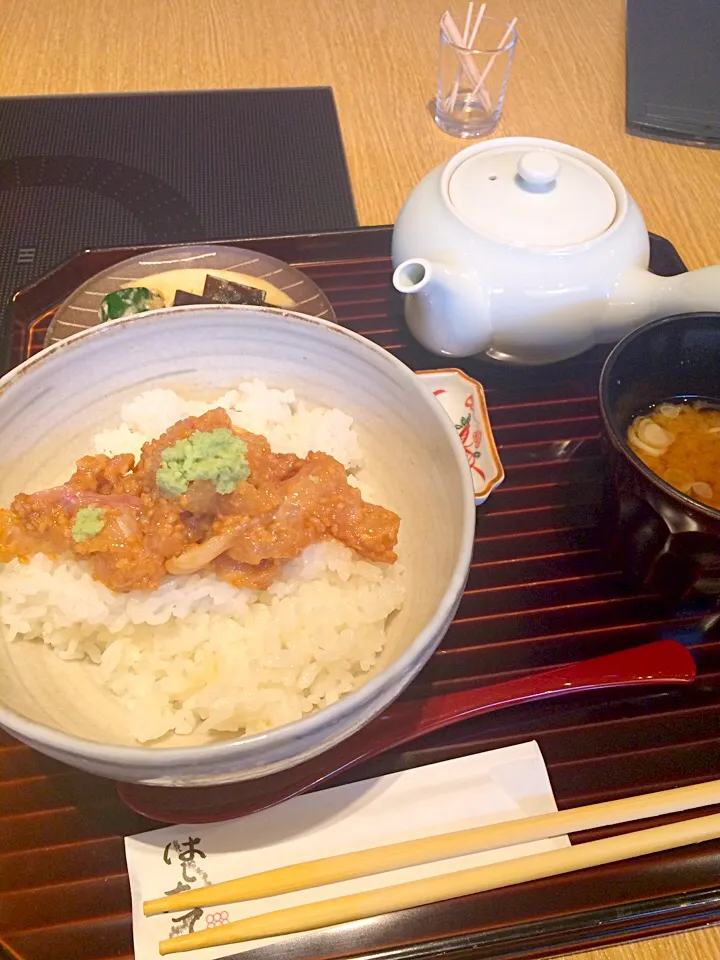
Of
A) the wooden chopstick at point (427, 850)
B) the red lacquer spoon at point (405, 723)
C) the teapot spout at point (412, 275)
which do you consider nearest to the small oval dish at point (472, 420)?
the teapot spout at point (412, 275)

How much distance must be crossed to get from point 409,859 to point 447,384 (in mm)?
1152

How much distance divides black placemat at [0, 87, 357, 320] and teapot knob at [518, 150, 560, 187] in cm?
81

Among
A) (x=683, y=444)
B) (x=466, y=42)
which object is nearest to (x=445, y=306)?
(x=683, y=444)

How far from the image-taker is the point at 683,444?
1.73 m

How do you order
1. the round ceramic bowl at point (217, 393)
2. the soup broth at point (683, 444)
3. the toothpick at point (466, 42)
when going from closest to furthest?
the round ceramic bowl at point (217, 393) < the soup broth at point (683, 444) < the toothpick at point (466, 42)

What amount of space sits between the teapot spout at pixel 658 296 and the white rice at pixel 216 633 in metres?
0.96

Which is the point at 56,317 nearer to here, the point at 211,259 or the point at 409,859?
the point at 211,259

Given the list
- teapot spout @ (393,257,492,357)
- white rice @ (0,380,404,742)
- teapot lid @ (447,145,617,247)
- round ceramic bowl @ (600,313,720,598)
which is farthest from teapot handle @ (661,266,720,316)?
white rice @ (0,380,404,742)

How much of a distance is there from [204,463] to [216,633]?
1.12 ft

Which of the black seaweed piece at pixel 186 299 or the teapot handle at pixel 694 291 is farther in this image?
the black seaweed piece at pixel 186 299

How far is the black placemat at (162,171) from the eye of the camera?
2529mm

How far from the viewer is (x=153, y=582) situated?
1.36 m

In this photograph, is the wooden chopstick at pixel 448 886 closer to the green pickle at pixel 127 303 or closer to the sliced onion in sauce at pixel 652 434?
the sliced onion in sauce at pixel 652 434

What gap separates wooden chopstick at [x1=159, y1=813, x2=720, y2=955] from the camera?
1142 millimetres
